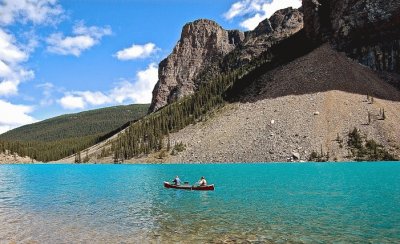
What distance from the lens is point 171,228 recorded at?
90.7 feet

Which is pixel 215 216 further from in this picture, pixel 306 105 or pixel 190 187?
pixel 306 105

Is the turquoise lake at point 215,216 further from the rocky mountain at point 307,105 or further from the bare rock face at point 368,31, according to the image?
the bare rock face at point 368,31

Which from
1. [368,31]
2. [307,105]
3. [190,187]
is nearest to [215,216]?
[190,187]

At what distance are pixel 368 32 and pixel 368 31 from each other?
1.32 ft

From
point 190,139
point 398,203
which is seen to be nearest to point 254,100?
point 190,139

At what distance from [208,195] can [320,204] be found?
558 inches

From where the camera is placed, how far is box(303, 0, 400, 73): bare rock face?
15488 centimetres

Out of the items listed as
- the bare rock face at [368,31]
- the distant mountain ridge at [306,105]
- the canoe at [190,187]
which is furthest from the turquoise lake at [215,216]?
the bare rock face at [368,31]

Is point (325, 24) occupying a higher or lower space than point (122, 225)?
higher

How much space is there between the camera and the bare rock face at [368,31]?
15488 centimetres

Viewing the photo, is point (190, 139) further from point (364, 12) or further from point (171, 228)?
point (171, 228)

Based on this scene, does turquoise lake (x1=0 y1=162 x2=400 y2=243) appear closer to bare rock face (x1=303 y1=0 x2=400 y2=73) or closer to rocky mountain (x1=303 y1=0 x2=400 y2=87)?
rocky mountain (x1=303 y1=0 x2=400 y2=87)

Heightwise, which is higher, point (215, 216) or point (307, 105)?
point (307, 105)

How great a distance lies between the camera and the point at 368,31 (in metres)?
160
